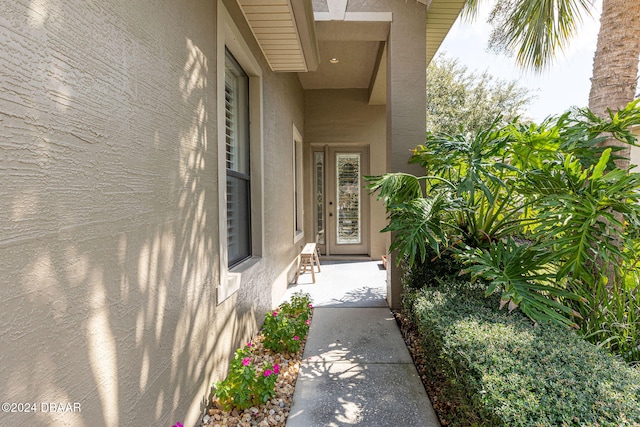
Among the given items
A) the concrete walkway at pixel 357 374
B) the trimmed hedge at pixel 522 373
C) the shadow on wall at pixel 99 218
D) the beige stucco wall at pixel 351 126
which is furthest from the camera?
the beige stucco wall at pixel 351 126

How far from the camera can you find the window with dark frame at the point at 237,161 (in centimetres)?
291

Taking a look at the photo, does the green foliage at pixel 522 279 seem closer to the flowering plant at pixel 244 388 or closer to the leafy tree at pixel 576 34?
the leafy tree at pixel 576 34

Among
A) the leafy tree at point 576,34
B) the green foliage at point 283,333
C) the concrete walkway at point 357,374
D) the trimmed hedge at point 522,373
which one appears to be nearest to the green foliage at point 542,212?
the trimmed hedge at point 522,373

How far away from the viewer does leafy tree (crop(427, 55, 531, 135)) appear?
1057 cm

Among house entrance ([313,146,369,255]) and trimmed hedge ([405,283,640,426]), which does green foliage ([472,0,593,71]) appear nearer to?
trimmed hedge ([405,283,640,426])

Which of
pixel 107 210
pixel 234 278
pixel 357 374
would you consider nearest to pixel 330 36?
pixel 234 278

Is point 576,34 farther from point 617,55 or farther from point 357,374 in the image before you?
point 357,374

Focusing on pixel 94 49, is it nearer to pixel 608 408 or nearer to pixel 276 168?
pixel 608 408

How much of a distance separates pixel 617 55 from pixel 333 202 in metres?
5.25

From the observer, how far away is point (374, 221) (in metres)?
7.00

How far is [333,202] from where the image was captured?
724 centimetres

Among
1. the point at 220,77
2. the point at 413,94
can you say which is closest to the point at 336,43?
the point at 413,94

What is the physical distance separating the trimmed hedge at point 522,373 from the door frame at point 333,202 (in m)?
5.14

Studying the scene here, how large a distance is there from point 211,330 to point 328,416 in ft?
3.29
